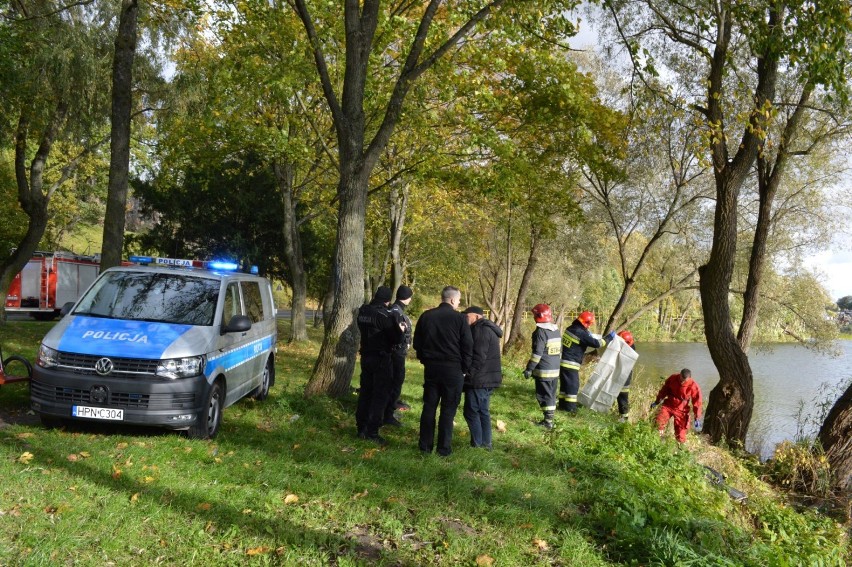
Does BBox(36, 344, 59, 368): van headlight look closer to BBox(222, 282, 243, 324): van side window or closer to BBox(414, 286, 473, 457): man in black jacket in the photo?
BBox(222, 282, 243, 324): van side window

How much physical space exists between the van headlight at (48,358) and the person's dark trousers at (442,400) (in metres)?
3.79

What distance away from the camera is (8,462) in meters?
5.12

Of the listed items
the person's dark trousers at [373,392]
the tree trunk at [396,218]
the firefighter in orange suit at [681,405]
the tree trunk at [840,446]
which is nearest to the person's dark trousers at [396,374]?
the person's dark trousers at [373,392]

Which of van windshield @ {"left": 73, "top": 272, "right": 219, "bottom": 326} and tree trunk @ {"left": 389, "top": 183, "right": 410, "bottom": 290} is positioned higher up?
tree trunk @ {"left": 389, "top": 183, "right": 410, "bottom": 290}

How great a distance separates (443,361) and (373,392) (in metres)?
1.08

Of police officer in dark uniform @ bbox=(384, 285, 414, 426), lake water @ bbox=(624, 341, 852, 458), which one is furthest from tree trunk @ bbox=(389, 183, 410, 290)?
police officer in dark uniform @ bbox=(384, 285, 414, 426)

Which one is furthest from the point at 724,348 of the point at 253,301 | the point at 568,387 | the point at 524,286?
the point at 524,286

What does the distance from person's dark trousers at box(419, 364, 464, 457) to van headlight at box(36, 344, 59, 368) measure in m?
3.79

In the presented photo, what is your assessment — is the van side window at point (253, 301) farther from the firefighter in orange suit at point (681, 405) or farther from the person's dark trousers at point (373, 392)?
the firefighter in orange suit at point (681, 405)

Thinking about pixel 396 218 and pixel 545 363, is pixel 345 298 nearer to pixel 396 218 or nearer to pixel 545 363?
pixel 545 363

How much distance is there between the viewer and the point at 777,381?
23.1 m

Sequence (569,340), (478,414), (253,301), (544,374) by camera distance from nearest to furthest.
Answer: (478,414) < (253,301) < (544,374) < (569,340)

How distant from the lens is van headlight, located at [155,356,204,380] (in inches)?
241

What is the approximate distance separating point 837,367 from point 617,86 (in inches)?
695
